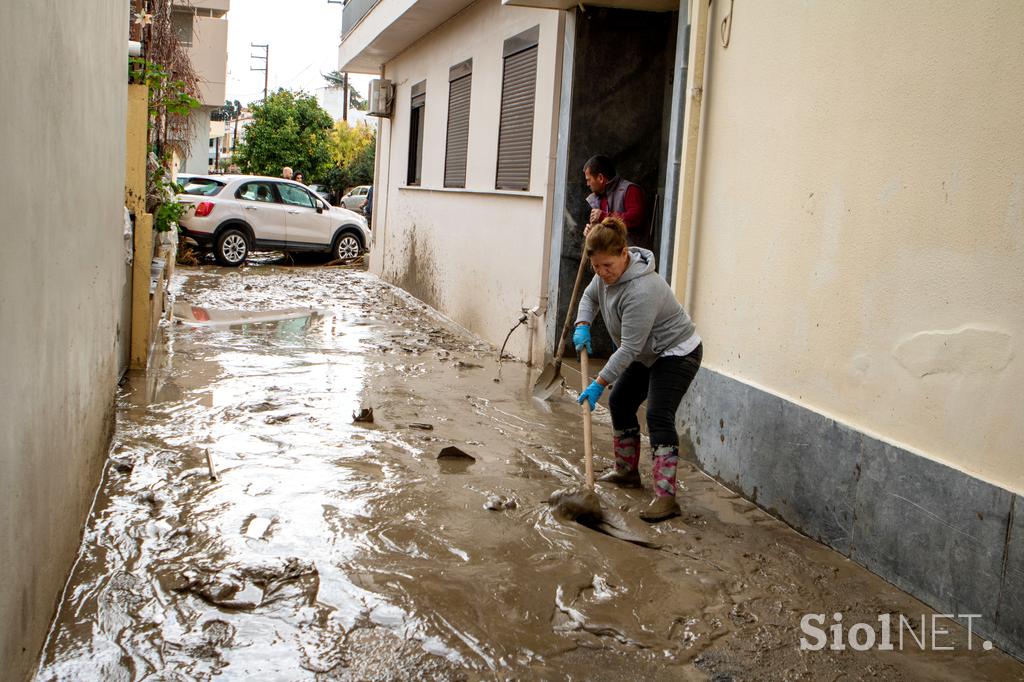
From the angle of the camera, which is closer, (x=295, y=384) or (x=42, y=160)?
(x=42, y=160)

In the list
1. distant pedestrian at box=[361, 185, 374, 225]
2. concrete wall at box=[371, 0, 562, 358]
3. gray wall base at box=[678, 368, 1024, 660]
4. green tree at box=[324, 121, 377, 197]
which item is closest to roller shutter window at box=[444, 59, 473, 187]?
concrete wall at box=[371, 0, 562, 358]

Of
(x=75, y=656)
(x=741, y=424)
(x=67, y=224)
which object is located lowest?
(x=75, y=656)

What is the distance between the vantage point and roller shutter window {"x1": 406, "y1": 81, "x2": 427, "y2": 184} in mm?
16000

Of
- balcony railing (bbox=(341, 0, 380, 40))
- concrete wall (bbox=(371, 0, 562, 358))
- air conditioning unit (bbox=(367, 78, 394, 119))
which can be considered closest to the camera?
concrete wall (bbox=(371, 0, 562, 358))

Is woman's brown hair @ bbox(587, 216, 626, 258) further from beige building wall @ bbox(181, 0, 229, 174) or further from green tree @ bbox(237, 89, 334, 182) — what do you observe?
green tree @ bbox(237, 89, 334, 182)

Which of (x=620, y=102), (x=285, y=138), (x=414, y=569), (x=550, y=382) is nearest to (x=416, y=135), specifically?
(x=620, y=102)

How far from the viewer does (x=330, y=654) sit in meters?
3.59

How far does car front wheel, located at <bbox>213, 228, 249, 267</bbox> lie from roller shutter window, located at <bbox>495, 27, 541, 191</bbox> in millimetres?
8632

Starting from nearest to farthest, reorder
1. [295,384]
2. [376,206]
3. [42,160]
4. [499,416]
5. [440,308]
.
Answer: [42,160] < [499,416] < [295,384] < [440,308] < [376,206]

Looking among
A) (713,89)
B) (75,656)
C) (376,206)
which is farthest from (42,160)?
(376,206)

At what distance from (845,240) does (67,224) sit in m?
3.51

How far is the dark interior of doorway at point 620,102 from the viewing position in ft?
30.3

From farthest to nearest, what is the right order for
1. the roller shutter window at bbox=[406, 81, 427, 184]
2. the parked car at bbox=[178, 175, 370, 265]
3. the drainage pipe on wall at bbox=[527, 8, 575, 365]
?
the parked car at bbox=[178, 175, 370, 265] < the roller shutter window at bbox=[406, 81, 427, 184] < the drainage pipe on wall at bbox=[527, 8, 575, 365]

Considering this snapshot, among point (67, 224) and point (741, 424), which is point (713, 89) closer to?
point (741, 424)
